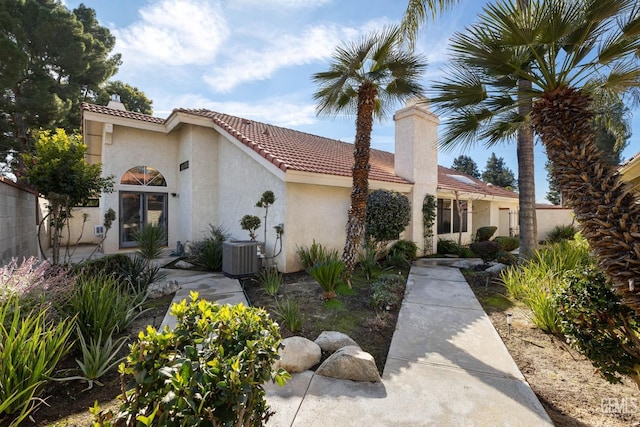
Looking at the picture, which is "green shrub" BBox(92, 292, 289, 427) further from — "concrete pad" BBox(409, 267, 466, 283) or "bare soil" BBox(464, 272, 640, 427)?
"concrete pad" BBox(409, 267, 466, 283)

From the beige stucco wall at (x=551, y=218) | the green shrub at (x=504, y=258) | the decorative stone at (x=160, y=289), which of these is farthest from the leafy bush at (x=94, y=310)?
the beige stucco wall at (x=551, y=218)

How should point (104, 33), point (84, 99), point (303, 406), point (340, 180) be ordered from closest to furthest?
point (303, 406), point (340, 180), point (84, 99), point (104, 33)

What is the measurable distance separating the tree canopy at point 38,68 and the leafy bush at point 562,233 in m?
34.0

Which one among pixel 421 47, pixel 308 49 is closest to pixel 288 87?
pixel 308 49

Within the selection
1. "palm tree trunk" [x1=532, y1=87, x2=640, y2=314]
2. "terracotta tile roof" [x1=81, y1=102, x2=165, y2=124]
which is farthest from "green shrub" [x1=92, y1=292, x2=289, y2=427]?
"terracotta tile roof" [x1=81, y1=102, x2=165, y2=124]

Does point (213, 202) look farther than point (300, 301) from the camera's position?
Yes

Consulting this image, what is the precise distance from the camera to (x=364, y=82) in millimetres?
8039

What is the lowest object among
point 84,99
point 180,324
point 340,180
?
point 180,324

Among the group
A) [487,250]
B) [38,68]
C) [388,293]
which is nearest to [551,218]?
[487,250]

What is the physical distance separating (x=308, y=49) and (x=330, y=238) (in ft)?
20.9

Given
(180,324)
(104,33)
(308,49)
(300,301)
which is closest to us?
(180,324)

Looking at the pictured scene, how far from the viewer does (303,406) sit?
320cm

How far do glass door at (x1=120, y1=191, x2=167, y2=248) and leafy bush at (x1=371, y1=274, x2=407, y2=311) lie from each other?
10.3m

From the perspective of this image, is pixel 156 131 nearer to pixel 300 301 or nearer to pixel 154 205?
pixel 154 205
